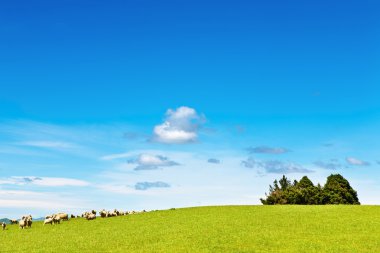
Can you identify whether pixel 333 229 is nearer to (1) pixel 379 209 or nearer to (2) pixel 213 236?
(2) pixel 213 236

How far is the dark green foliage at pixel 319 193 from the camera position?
4358 inches

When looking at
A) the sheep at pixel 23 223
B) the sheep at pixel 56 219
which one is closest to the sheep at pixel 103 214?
the sheep at pixel 56 219

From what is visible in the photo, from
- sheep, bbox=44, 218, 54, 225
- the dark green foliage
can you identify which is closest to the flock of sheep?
sheep, bbox=44, 218, 54, 225

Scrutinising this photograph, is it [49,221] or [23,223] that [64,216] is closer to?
[49,221]

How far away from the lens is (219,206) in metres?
69.2

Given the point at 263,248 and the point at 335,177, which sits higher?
the point at 335,177

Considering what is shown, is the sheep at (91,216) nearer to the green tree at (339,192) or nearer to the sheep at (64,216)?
the sheep at (64,216)

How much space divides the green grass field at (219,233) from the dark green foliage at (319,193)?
1909 inches

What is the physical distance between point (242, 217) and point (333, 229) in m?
13.3

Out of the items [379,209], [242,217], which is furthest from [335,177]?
[242,217]

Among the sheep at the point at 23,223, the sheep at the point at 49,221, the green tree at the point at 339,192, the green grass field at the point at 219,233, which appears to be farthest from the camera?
the green tree at the point at 339,192

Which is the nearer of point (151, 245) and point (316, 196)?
point (151, 245)

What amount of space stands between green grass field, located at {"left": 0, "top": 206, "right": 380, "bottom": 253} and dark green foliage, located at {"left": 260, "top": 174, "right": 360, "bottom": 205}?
48.5 meters

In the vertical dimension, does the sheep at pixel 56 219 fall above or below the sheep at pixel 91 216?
below
